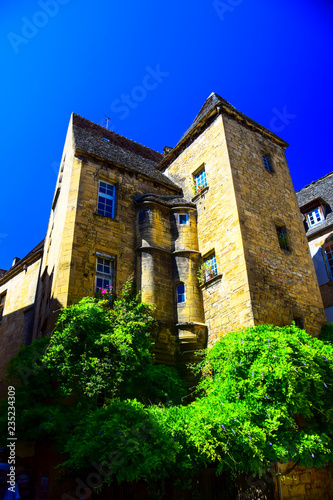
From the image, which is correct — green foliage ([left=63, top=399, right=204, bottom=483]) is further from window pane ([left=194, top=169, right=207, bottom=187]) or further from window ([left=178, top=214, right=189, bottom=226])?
window pane ([left=194, top=169, right=207, bottom=187])

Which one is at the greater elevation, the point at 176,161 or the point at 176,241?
the point at 176,161

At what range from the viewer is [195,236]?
43.8ft

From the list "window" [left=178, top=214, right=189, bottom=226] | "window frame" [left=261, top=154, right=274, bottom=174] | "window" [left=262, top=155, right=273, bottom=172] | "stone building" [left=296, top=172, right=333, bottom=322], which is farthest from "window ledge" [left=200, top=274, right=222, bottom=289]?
"window" [left=262, top=155, right=273, bottom=172]

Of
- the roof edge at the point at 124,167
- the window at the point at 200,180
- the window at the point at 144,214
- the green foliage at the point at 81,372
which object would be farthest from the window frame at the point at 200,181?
the green foliage at the point at 81,372

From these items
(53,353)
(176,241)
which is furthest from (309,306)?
(53,353)

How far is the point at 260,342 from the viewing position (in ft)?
27.4

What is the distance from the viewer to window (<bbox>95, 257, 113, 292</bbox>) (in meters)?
11.2

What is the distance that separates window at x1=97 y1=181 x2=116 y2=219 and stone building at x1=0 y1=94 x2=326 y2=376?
4cm

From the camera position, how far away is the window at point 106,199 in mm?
12875

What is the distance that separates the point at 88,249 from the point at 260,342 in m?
6.00

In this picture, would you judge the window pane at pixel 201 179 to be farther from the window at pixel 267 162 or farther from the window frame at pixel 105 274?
the window frame at pixel 105 274

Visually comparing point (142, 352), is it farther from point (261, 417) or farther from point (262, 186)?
point (262, 186)

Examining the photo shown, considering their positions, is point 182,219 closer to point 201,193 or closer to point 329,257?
point 201,193

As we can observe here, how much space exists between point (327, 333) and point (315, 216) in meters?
7.36
